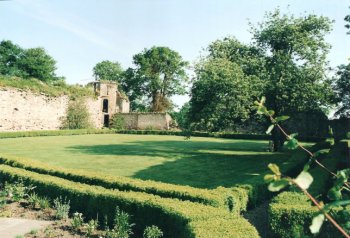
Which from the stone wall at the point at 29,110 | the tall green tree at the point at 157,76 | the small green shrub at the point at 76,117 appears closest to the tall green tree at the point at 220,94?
the stone wall at the point at 29,110

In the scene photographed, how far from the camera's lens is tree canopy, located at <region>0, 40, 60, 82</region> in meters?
59.1

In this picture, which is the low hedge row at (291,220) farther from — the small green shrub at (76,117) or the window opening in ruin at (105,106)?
the window opening in ruin at (105,106)

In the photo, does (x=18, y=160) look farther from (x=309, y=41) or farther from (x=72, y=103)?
(x=72, y=103)

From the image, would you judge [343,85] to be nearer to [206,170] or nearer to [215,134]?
[206,170]

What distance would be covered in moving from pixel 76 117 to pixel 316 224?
42762mm

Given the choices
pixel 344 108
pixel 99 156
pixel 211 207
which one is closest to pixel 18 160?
pixel 99 156

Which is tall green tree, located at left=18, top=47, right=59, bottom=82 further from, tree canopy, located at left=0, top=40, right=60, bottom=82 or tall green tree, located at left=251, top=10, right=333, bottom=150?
tall green tree, located at left=251, top=10, right=333, bottom=150

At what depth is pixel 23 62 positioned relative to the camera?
2336 inches

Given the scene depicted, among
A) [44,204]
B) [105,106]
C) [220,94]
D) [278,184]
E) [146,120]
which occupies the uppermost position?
[105,106]

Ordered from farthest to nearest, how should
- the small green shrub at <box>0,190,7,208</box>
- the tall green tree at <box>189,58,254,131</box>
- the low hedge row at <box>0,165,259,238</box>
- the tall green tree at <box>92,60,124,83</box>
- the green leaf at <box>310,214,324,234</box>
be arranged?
the tall green tree at <box>92,60,124,83</box> < the tall green tree at <box>189,58,254,131</box> < the small green shrub at <box>0,190,7,208</box> < the low hedge row at <box>0,165,259,238</box> < the green leaf at <box>310,214,324,234</box>

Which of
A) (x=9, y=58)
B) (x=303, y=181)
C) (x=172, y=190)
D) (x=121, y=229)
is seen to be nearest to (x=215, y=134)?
(x=172, y=190)

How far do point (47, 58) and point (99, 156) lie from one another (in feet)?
162

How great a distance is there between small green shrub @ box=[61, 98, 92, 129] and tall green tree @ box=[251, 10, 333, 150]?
2704cm

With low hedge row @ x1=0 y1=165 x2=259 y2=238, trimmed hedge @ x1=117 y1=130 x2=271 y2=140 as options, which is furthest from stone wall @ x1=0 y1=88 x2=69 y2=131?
low hedge row @ x1=0 y1=165 x2=259 y2=238
